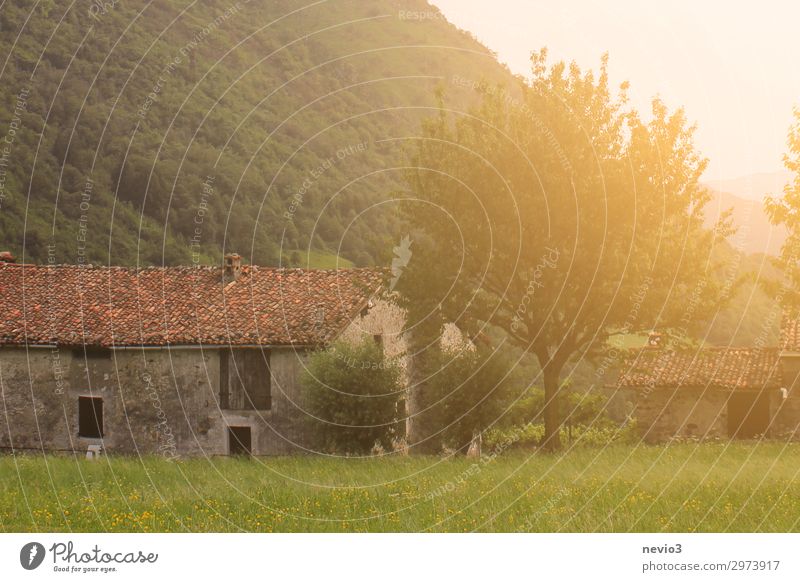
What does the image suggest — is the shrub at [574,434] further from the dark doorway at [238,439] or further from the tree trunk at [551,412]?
the dark doorway at [238,439]

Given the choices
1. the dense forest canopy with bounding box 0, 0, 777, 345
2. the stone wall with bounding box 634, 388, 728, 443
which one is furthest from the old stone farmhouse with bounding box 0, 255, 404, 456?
the stone wall with bounding box 634, 388, 728, 443

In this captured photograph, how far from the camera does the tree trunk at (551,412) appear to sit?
69.1 feet

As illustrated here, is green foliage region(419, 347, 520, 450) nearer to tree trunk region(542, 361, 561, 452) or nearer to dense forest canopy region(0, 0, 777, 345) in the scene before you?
tree trunk region(542, 361, 561, 452)

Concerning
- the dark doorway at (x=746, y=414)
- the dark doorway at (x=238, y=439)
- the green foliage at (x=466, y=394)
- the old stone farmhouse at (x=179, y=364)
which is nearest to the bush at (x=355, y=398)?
the green foliage at (x=466, y=394)

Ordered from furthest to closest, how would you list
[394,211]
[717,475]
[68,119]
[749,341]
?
[749,341]
[68,119]
[394,211]
[717,475]

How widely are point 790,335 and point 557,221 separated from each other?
16678 millimetres

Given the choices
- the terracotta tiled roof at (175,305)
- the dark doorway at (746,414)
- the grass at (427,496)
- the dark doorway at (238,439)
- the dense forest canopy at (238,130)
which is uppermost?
the dense forest canopy at (238,130)

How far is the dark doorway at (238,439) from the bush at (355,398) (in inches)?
135

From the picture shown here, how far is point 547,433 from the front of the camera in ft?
70.3

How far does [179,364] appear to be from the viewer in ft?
97.8

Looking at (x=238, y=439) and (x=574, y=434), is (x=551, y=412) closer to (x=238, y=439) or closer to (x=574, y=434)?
(x=574, y=434)
